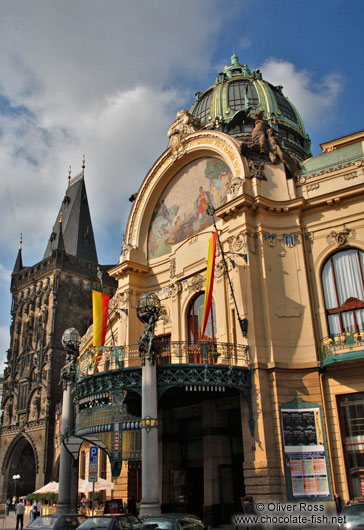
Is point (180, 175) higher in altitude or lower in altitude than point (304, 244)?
higher

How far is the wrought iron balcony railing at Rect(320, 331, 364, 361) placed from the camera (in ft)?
64.0

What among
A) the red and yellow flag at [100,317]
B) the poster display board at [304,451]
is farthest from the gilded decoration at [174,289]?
the poster display board at [304,451]

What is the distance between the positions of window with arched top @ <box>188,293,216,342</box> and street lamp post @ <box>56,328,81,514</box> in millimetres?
5648

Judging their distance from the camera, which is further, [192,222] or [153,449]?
[192,222]

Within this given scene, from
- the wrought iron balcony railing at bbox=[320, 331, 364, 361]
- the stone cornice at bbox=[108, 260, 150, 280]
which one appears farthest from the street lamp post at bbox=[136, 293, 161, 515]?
the stone cornice at bbox=[108, 260, 150, 280]

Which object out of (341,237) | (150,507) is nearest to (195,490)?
(150,507)

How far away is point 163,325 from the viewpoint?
88.5 feet

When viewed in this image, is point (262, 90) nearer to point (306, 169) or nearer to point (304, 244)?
point (306, 169)

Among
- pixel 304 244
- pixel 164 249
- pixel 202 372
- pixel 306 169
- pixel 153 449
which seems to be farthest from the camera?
pixel 164 249

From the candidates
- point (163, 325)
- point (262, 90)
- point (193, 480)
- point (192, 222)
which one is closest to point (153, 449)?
point (193, 480)

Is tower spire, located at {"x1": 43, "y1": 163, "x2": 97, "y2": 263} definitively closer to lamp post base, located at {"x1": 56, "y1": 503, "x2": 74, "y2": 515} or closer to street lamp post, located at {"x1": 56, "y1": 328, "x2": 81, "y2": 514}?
street lamp post, located at {"x1": 56, "y1": 328, "x2": 81, "y2": 514}

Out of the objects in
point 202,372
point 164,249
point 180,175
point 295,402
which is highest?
point 180,175

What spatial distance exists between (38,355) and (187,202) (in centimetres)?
3649

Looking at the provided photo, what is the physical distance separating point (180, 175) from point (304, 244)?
9501 millimetres
